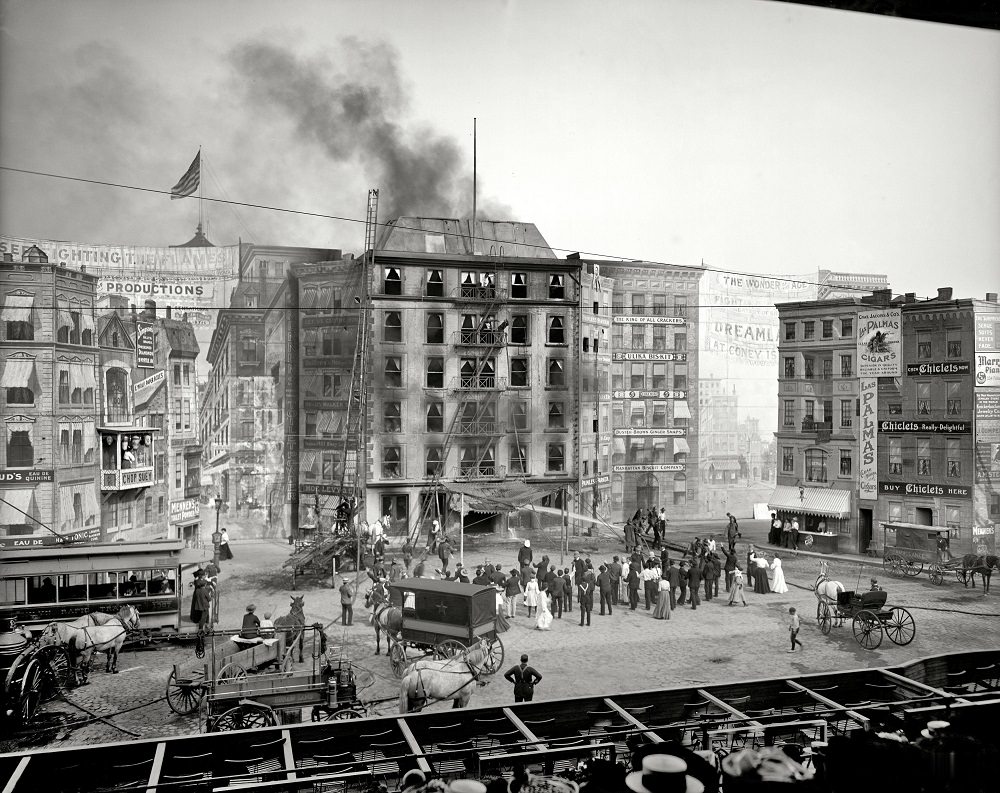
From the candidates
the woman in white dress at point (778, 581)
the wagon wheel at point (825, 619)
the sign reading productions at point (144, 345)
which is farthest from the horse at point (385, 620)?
→ the woman in white dress at point (778, 581)

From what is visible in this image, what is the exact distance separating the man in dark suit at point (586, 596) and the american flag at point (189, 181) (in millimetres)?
15896

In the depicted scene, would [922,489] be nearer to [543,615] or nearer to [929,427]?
[929,427]

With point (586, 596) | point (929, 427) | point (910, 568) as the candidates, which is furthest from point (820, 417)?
point (586, 596)

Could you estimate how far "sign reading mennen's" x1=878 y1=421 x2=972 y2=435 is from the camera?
89.9ft

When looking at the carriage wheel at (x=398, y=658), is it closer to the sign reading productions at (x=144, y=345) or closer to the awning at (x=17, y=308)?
the sign reading productions at (x=144, y=345)

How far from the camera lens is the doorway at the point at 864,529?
95.4 ft

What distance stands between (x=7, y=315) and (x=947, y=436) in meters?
29.2

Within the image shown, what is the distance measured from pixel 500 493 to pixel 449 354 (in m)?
5.28

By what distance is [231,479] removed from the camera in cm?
2667

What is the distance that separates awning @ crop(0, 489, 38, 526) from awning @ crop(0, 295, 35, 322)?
179 inches

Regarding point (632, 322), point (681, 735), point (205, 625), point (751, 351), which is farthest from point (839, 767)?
point (751, 351)

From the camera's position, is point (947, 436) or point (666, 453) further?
point (666, 453)

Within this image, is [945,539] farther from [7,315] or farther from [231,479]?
[7,315]

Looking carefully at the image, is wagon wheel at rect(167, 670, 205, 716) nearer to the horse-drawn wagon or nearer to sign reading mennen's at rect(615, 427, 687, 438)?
the horse-drawn wagon
